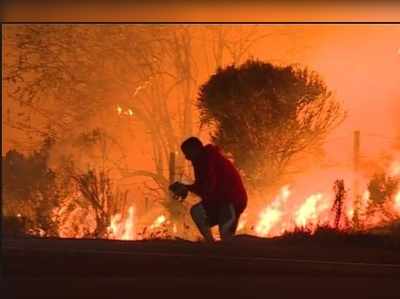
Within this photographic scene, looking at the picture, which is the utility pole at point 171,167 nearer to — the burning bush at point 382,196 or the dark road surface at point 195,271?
the dark road surface at point 195,271

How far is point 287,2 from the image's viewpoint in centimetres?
1158

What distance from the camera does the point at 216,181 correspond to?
12.8 m

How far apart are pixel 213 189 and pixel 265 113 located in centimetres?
164

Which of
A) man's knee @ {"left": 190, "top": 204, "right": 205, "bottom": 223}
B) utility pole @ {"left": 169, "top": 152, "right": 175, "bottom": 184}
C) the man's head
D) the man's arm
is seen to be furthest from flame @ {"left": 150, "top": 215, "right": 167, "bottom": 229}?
the man's head

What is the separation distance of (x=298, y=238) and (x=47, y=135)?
9.99 ft

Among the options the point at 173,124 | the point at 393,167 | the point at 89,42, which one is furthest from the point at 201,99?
the point at 393,167

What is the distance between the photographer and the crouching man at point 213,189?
41.8ft

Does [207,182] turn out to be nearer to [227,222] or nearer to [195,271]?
[227,222]

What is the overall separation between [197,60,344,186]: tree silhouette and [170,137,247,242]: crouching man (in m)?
0.91

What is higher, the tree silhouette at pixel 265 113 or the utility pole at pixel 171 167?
the tree silhouette at pixel 265 113

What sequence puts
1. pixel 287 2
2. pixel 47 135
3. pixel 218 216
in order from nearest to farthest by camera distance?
pixel 287 2 < pixel 218 216 < pixel 47 135

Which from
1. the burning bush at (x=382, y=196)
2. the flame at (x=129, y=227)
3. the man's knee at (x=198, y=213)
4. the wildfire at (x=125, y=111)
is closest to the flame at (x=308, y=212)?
the burning bush at (x=382, y=196)

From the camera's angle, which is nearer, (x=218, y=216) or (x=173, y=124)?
(x=218, y=216)

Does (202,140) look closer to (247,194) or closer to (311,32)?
(247,194)
